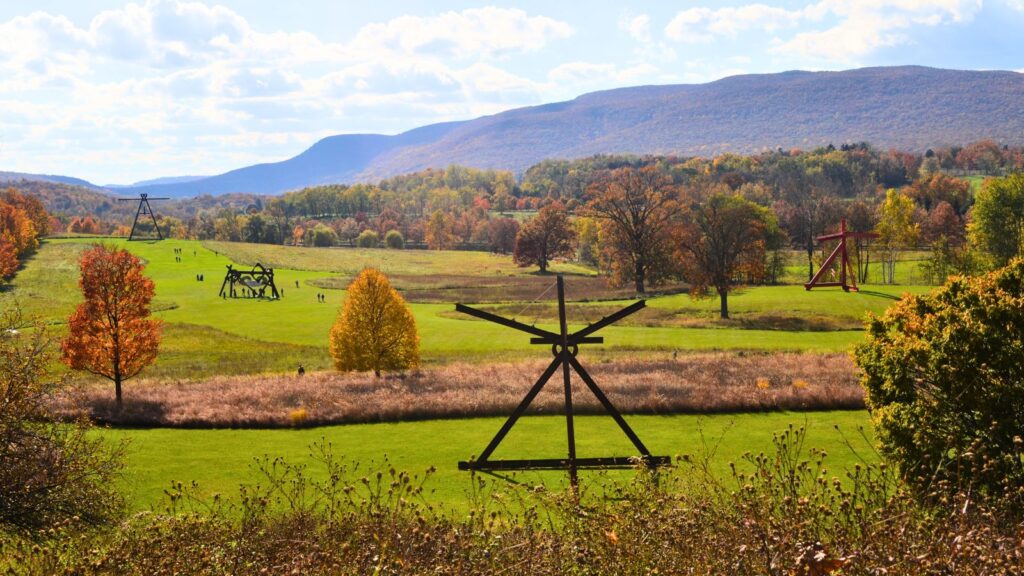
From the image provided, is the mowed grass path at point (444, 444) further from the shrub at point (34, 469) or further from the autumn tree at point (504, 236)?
the autumn tree at point (504, 236)

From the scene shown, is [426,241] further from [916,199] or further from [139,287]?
[139,287]

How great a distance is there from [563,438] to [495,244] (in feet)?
393

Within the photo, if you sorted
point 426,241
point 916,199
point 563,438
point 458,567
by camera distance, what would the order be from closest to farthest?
point 458,567 < point 563,438 < point 916,199 < point 426,241

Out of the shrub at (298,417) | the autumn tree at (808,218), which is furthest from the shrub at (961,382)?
the autumn tree at (808,218)

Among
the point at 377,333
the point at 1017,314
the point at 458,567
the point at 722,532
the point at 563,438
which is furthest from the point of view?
the point at 377,333

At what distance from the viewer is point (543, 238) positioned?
112938 millimetres

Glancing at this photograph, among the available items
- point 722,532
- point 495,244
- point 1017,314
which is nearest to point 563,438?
point 1017,314

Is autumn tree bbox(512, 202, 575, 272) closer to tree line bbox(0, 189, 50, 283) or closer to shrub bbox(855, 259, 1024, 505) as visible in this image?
tree line bbox(0, 189, 50, 283)

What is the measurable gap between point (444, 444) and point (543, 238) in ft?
284

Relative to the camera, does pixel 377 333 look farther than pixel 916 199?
No

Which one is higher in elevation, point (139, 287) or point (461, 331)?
point (139, 287)

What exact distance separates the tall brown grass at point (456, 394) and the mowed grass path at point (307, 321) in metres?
11.1

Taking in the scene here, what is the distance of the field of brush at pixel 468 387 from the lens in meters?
26.7

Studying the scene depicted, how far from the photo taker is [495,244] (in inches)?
5787
